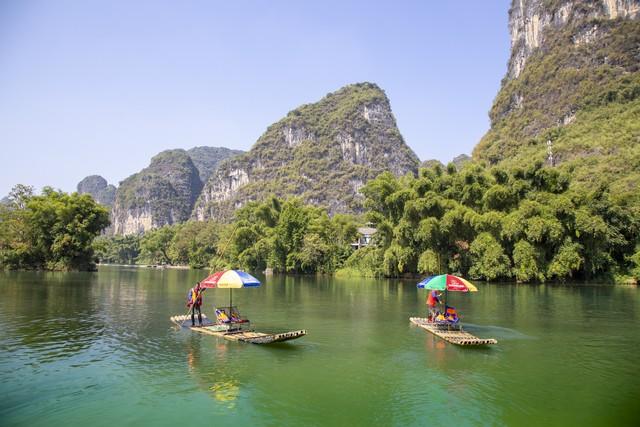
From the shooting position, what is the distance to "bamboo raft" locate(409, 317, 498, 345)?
64.4 ft

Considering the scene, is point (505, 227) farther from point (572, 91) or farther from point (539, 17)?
point (539, 17)

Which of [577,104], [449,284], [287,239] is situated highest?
[577,104]


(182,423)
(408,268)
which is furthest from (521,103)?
(182,423)

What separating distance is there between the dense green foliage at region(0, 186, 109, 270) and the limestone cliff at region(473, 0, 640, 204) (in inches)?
3496

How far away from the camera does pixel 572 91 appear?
137m

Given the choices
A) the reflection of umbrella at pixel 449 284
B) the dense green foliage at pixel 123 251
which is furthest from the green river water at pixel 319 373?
the dense green foliage at pixel 123 251

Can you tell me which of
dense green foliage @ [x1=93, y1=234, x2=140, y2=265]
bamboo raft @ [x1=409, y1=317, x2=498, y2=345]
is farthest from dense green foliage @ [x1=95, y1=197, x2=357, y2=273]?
dense green foliage @ [x1=93, y1=234, x2=140, y2=265]

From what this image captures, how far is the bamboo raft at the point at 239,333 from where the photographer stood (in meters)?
19.5

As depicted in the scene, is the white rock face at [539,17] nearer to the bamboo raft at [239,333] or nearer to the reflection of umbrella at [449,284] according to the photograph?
the reflection of umbrella at [449,284]

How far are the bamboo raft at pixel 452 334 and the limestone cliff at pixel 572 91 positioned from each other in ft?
246

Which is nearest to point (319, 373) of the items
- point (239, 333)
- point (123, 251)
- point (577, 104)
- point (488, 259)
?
point (239, 333)

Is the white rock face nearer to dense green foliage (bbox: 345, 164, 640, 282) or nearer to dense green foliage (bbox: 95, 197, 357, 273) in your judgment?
dense green foliage (bbox: 95, 197, 357, 273)

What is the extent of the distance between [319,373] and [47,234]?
80129 millimetres

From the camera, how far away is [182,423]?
11734 millimetres
